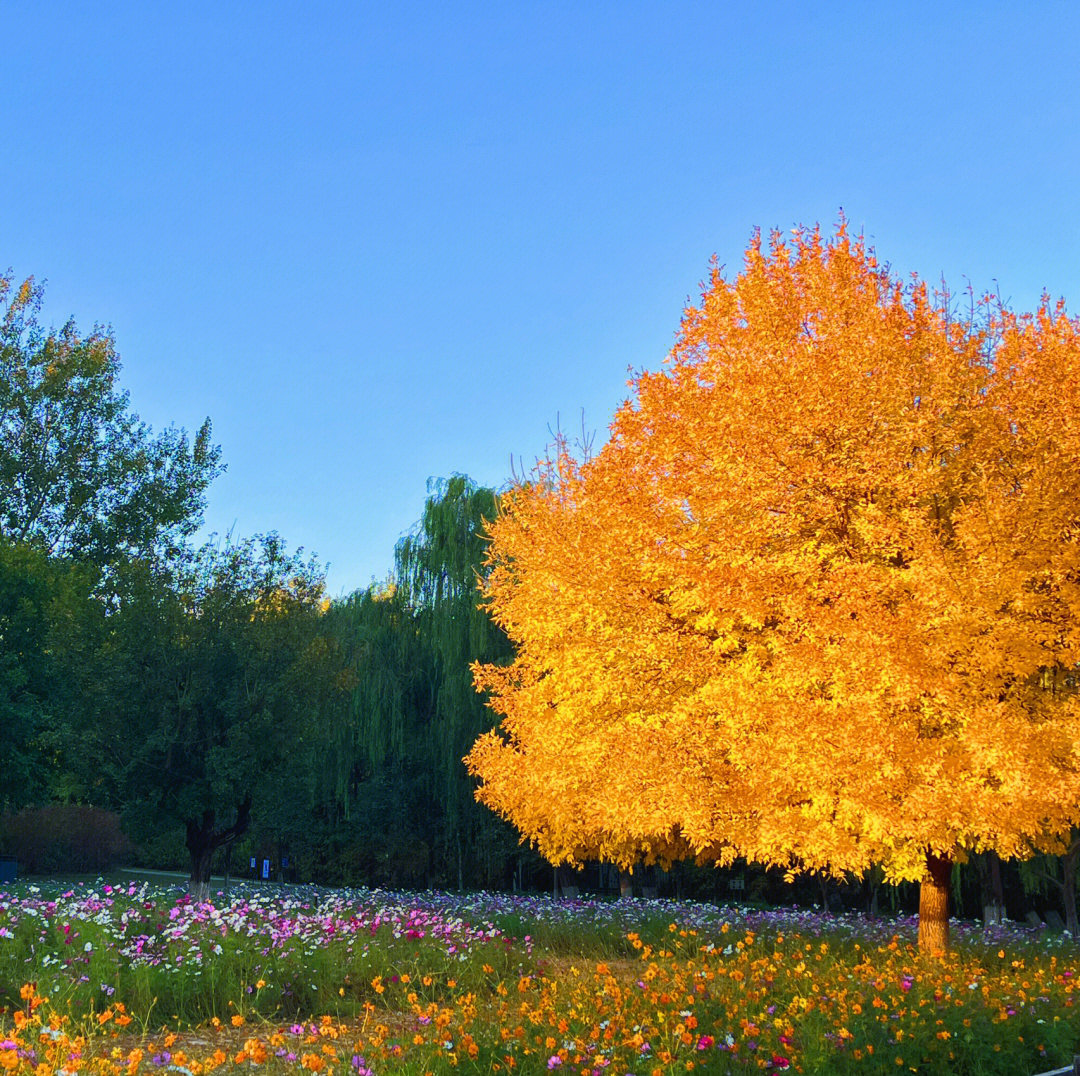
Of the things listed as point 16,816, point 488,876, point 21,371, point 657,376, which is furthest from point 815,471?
point 16,816

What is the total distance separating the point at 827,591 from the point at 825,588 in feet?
0.34

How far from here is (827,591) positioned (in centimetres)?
1145

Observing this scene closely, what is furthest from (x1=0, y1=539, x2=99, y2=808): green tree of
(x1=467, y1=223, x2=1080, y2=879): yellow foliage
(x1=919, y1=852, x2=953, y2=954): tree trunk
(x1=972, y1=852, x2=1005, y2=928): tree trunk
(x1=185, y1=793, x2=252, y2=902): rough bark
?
(x1=972, y1=852, x2=1005, y2=928): tree trunk

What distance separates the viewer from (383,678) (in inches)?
1289

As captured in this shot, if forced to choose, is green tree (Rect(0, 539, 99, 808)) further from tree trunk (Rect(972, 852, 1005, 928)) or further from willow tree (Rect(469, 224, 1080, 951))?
tree trunk (Rect(972, 852, 1005, 928))

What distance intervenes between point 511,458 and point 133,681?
9.16m

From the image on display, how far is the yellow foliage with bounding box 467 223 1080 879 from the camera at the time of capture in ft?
34.9

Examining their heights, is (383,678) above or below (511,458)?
below

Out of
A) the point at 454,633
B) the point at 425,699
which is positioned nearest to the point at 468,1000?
the point at 454,633

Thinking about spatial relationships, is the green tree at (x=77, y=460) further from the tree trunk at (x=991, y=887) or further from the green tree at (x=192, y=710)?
the tree trunk at (x=991, y=887)

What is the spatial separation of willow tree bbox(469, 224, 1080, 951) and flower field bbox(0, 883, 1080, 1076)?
67.1 inches

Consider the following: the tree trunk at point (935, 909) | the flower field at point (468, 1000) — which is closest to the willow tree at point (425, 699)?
the flower field at point (468, 1000)

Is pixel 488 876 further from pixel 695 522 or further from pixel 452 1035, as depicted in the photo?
pixel 452 1035

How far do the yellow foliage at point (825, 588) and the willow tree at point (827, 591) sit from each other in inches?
1.5
